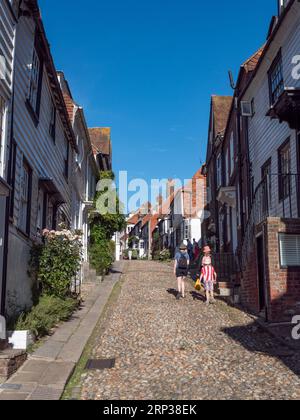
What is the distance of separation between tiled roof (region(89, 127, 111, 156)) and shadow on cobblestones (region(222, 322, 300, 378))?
77.7 feet

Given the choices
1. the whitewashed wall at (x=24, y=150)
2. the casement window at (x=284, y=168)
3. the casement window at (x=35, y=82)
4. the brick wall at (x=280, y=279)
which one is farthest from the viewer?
the casement window at (x=284, y=168)

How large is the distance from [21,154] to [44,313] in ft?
11.0

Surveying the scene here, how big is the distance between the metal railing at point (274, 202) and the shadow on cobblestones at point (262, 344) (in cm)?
305

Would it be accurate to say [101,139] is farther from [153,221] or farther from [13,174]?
[153,221]

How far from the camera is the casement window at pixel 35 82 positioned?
1174 centimetres

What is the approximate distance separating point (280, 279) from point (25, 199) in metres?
6.16

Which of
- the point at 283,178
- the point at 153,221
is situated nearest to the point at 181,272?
the point at 283,178

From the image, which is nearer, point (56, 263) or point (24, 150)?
point (24, 150)

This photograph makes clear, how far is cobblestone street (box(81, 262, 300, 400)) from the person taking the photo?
682cm

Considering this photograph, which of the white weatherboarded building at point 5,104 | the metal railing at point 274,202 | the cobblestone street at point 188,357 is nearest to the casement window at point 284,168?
the metal railing at point 274,202

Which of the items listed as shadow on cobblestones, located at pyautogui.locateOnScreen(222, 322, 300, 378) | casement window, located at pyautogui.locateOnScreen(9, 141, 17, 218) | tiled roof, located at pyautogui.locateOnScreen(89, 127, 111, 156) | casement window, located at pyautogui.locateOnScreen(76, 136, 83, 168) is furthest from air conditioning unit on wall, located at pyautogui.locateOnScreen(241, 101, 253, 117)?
tiled roof, located at pyautogui.locateOnScreen(89, 127, 111, 156)

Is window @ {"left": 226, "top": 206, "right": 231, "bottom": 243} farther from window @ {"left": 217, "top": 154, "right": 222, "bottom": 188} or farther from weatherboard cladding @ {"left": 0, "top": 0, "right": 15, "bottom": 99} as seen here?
weatherboard cladding @ {"left": 0, "top": 0, "right": 15, "bottom": 99}

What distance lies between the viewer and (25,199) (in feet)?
38.0

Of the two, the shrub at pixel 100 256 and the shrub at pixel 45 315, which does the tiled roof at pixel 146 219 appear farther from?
the shrub at pixel 45 315
